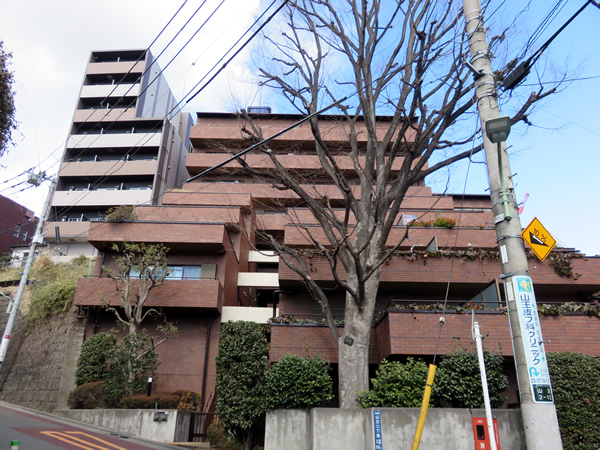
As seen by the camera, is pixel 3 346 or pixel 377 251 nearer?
pixel 377 251

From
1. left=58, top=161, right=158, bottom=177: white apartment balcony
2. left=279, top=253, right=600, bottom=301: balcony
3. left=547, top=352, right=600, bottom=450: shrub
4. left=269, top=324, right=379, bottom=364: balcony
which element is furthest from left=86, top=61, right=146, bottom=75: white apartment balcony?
left=547, top=352, right=600, bottom=450: shrub

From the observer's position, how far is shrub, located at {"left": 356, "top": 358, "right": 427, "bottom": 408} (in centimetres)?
1015

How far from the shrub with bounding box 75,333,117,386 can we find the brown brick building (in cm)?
217

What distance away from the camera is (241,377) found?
1276cm

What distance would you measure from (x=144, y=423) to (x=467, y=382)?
1002 cm

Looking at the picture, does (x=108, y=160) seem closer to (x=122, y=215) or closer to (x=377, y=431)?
(x=122, y=215)

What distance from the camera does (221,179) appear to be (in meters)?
32.8

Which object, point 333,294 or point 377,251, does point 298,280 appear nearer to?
point 333,294

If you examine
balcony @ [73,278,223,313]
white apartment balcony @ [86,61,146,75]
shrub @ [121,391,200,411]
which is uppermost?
white apartment balcony @ [86,61,146,75]

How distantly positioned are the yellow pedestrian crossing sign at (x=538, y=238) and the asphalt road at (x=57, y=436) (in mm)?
10520

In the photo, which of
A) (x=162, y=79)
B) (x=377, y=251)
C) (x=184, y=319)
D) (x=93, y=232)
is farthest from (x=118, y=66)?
(x=377, y=251)

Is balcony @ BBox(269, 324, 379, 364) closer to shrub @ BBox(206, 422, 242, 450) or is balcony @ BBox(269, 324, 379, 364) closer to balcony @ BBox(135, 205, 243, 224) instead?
shrub @ BBox(206, 422, 242, 450)

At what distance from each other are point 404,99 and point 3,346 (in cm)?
1699

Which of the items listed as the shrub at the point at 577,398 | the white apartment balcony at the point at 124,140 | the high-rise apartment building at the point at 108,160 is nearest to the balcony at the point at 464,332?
the shrub at the point at 577,398
